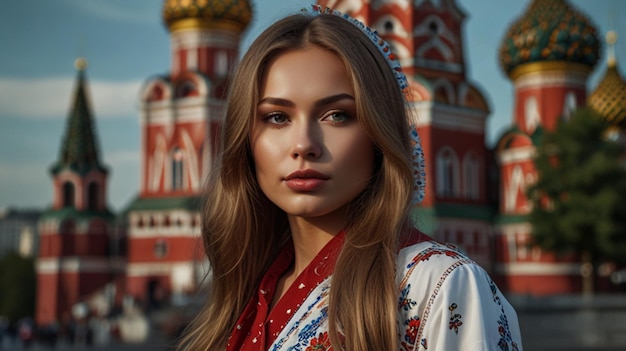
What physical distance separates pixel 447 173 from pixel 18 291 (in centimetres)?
3238

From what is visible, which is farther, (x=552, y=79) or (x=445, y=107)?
(x=552, y=79)

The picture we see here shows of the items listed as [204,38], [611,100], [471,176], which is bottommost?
[471,176]

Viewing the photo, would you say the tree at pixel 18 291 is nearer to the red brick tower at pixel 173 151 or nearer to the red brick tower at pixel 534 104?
the red brick tower at pixel 173 151

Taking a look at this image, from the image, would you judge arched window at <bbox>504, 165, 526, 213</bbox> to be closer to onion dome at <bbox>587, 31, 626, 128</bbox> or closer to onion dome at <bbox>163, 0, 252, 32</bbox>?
onion dome at <bbox>587, 31, 626, 128</bbox>

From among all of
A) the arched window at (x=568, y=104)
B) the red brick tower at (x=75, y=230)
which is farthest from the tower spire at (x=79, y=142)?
the arched window at (x=568, y=104)

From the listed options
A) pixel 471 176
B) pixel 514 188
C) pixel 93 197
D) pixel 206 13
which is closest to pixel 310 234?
pixel 471 176

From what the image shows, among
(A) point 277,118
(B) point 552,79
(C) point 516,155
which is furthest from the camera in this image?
(B) point 552,79

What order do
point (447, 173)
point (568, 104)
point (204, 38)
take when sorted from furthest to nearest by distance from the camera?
1. point (204, 38)
2. point (568, 104)
3. point (447, 173)

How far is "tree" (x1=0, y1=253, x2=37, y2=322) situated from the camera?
181 feet

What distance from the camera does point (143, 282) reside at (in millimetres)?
34406

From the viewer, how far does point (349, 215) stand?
7.20 feet

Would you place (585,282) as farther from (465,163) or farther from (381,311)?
(381,311)

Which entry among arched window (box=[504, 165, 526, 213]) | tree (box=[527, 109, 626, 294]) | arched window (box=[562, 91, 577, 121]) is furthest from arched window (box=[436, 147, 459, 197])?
arched window (box=[562, 91, 577, 121])

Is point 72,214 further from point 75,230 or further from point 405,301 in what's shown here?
point 405,301
